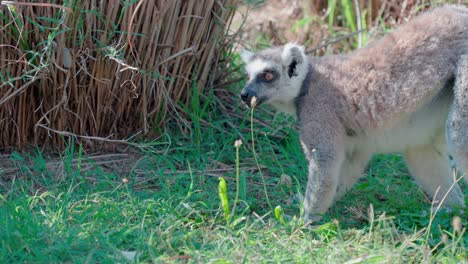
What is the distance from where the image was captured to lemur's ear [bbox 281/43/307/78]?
188 inches

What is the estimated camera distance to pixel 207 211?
4.58m

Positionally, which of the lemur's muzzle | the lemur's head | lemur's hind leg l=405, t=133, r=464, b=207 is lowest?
lemur's hind leg l=405, t=133, r=464, b=207

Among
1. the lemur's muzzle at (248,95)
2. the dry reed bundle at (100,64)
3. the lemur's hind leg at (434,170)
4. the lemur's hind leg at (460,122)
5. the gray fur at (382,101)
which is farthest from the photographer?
the dry reed bundle at (100,64)

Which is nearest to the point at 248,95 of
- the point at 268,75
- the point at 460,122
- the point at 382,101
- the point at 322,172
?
the point at 268,75

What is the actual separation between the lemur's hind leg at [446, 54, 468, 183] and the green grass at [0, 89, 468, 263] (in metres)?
0.44

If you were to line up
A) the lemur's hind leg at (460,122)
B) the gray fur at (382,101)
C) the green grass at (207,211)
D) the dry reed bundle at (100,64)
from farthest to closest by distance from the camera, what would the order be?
the dry reed bundle at (100,64) → the gray fur at (382,101) → the lemur's hind leg at (460,122) → the green grass at (207,211)

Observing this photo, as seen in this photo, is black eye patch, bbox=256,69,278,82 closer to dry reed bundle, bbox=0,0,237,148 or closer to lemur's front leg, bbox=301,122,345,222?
lemur's front leg, bbox=301,122,345,222

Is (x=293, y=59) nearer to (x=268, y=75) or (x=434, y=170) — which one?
(x=268, y=75)

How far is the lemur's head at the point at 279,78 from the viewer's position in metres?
4.77

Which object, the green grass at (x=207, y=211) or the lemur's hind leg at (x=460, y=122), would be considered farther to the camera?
the lemur's hind leg at (x=460, y=122)

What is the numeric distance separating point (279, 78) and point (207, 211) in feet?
3.20

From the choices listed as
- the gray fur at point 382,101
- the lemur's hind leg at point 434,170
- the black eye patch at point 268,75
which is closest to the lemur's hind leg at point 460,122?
the gray fur at point 382,101

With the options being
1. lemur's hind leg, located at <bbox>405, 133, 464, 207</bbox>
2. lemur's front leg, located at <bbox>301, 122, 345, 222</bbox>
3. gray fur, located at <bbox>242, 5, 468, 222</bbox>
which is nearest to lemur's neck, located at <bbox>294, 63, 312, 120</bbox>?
gray fur, located at <bbox>242, 5, 468, 222</bbox>

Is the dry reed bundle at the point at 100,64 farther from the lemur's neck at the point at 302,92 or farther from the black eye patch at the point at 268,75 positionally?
the lemur's neck at the point at 302,92
